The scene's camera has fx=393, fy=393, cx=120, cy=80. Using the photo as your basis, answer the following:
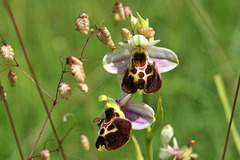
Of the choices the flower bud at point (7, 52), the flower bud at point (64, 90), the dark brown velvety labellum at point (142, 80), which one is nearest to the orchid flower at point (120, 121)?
the dark brown velvety labellum at point (142, 80)

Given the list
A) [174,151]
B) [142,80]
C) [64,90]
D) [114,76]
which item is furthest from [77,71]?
[114,76]

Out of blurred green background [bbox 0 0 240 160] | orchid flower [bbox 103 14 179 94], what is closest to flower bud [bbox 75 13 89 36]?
orchid flower [bbox 103 14 179 94]

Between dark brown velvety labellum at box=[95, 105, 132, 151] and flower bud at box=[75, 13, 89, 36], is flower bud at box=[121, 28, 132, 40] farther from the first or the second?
dark brown velvety labellum at box=[95, 105, 132, 151]

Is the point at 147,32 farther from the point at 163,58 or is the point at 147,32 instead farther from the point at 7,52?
the point at 7,52

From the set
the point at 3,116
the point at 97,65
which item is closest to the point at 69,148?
the point at 3,116

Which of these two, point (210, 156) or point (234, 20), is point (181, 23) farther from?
point (210, 156)

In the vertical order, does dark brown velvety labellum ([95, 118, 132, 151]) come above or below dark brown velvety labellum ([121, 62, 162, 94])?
below

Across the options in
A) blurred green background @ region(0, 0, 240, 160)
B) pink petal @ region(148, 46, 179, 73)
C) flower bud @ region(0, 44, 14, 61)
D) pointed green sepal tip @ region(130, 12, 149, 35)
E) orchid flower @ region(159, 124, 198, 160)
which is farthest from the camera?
blurred green background @ region(0, 0, 240, 160)
